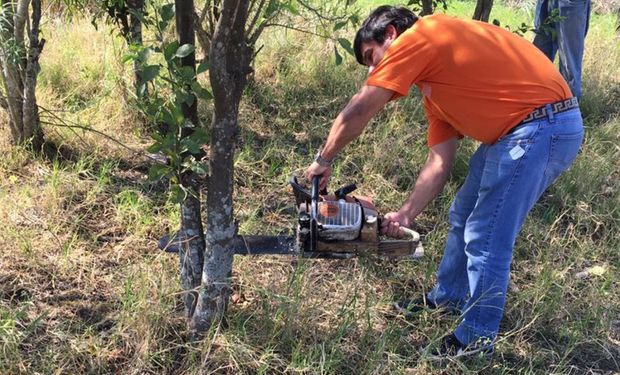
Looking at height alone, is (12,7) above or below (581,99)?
above

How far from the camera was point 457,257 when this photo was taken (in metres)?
2.85

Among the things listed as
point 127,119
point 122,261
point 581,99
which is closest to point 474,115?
point 122,261

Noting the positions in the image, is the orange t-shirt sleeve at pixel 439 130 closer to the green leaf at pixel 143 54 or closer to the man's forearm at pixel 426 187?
the man's forearm at pixel 426 187

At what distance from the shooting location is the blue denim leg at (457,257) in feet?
9.05

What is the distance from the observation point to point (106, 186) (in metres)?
3.45

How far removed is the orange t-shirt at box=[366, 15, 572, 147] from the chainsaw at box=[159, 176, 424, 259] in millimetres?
528

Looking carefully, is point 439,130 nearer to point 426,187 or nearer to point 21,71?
point 426,187

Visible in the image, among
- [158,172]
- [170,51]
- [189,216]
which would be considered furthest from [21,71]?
[170,51]

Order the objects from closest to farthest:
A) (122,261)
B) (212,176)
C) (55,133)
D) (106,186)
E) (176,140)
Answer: (176,140) < (212,176) < (122,261) < (106,186) < (55,133)

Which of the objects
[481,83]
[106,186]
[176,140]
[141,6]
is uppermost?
[141,6]

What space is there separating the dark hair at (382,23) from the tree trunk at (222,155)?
585 millimetres

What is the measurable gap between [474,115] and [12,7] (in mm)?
2713

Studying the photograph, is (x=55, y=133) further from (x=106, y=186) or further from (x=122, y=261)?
(x=122, y=261)

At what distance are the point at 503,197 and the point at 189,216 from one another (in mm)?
1265
